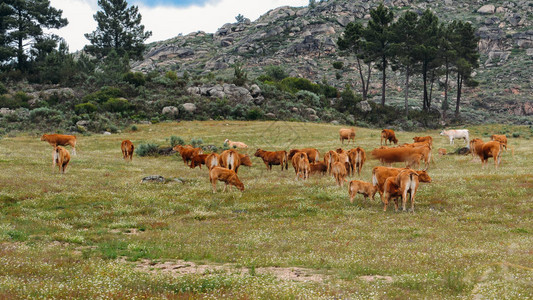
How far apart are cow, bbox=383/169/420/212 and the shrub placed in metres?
51.6

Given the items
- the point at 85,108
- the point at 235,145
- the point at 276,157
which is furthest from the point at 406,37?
the point at 85,108

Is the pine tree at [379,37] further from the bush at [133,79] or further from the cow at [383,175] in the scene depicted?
the cow at [383,175]

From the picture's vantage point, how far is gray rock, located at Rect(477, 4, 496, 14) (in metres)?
143

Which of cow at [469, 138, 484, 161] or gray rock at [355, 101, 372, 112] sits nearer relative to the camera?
cow at [469, 138, 484, 161]

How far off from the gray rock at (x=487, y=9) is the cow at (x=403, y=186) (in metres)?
157

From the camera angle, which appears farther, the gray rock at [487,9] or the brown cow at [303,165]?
the gray rock at [487,9]

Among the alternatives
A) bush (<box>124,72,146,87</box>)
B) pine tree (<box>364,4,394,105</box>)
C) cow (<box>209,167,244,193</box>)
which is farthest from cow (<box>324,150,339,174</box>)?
bush (<box>124,72,146,87</box>)

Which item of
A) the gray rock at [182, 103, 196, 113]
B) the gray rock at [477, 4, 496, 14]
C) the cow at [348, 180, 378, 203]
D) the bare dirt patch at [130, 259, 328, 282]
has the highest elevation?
the gray rock at [477, 4, 496, 14]

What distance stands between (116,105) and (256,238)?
173ft

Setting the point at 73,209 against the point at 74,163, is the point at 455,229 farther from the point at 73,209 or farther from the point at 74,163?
the point at 74,163

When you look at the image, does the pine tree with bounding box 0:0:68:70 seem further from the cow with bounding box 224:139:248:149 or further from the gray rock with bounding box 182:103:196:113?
the cow with bounding box 224:139:248:149

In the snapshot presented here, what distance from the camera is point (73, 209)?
1573 centimetres

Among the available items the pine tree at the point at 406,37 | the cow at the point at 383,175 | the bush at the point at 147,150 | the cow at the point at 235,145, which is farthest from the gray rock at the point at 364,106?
the cow at the point at 383,175

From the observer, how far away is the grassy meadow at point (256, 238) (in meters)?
7.51
